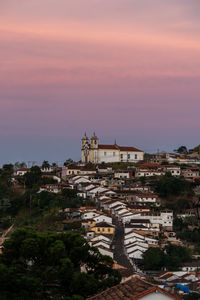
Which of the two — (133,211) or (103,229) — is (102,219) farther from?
(133,211)

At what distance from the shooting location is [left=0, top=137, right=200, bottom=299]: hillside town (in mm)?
26953

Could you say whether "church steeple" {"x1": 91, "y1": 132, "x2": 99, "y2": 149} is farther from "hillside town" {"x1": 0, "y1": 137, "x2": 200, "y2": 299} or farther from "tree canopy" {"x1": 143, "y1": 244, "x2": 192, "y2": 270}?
"tree canopy" {"x1": 143, "y1": 244, "x2": 192, "y2": 270}

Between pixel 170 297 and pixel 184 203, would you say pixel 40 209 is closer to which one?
pixel 184 203

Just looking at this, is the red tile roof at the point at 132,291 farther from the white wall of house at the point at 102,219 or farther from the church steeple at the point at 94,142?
the church steeple at the point at 94,142

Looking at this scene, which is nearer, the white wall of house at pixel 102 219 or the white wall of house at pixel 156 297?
the white wall of house at pixel 156 297

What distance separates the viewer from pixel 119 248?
1287 inches

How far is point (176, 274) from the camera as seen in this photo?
27266 millimetres

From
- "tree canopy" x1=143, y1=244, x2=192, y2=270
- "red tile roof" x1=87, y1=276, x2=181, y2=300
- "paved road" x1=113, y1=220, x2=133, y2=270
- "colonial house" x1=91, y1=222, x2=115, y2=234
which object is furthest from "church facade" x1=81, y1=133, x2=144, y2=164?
"red tile roof" x1=87, y1=276, x2=181, y2=300

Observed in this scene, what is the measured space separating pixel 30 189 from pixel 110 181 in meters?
8.01

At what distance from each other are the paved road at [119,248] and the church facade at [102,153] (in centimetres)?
2368

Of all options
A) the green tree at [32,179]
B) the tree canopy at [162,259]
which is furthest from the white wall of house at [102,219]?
the green tree at [32,179]

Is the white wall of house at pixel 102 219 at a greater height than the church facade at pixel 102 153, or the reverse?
the church facade at pixel 102 153

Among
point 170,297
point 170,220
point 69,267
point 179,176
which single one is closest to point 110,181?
point 179,176

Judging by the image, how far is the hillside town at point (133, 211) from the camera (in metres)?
27.0
